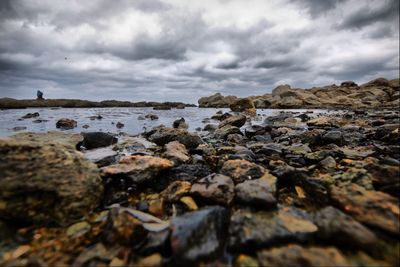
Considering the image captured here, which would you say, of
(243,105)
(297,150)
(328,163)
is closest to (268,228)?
(328,163)

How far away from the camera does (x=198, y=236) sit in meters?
2.17

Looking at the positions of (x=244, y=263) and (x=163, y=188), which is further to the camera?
(x=163, y=188)

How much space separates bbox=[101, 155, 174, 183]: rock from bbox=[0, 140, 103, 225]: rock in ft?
1.32

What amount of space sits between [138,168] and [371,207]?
119 inches

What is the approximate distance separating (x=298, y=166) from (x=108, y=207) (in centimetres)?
357

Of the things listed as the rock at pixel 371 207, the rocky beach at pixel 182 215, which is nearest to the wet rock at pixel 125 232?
the rocky beach at pixel 182 215

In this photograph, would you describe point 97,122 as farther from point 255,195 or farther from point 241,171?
point 255,195

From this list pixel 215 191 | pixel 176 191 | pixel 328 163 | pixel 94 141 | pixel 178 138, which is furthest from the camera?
pixel 94 141

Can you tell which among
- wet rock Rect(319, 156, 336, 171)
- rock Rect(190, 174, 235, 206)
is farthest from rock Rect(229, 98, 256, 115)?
rock Rect(190, 174, 235, 206)

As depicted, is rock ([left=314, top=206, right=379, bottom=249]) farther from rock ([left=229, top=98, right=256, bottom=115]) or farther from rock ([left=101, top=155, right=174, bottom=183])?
rock ([left=229, top=98, right=256, bottom=115])

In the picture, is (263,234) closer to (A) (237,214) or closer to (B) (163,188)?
(A) (237,214)

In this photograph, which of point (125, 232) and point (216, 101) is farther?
point (216, 101)

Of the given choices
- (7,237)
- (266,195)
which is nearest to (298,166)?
(266,195)

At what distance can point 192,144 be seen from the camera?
7137 millimetres
